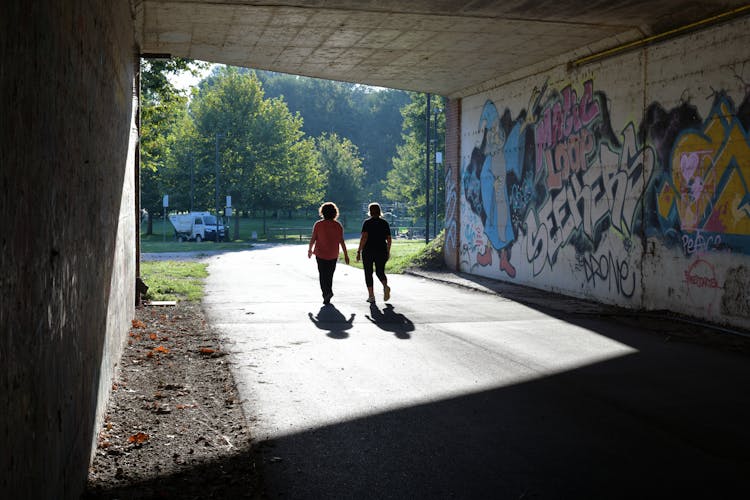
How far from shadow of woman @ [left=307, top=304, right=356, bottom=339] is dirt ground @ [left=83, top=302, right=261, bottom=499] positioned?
1818 millimetres

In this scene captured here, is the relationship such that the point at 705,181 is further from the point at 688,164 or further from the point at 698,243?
the point at 698,243

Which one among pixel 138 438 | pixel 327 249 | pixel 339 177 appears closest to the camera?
pixel 138 438

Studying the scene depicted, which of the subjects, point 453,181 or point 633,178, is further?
point 453,181

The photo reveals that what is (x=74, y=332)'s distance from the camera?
4090 mm

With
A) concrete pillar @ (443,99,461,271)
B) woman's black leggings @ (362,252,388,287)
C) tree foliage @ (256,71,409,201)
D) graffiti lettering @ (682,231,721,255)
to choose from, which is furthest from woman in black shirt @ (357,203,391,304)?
tree foliage @ (256,71,409,201)

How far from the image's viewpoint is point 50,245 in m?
3.23

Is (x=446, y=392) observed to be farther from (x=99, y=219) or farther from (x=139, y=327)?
(x=139, y=327)

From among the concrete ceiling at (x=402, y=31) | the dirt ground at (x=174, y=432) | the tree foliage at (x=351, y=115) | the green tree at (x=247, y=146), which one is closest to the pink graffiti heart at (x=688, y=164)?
the concrete ceiling at (x=402, y=31)

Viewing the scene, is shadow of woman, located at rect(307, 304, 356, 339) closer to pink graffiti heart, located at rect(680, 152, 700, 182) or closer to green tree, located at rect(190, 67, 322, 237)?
→ pink graffiti heart, located at rect(680, 152, 700, 182)

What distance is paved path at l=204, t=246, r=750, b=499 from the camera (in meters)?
4.98

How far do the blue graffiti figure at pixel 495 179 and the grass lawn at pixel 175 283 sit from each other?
717 cm

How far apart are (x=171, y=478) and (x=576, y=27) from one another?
11288mm

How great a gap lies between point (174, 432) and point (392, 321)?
6.54m

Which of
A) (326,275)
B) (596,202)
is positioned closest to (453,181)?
(596,202)
